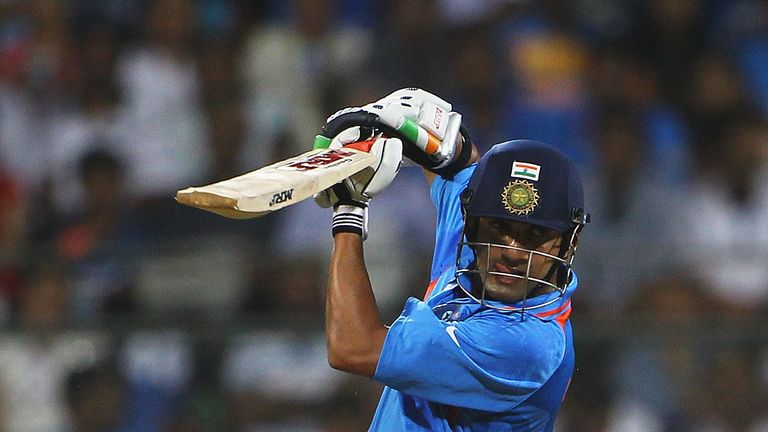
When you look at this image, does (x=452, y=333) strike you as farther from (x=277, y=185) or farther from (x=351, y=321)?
(x=277, y=185)

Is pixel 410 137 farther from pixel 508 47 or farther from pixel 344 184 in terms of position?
pixel 508 47

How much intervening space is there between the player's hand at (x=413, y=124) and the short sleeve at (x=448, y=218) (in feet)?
0.28

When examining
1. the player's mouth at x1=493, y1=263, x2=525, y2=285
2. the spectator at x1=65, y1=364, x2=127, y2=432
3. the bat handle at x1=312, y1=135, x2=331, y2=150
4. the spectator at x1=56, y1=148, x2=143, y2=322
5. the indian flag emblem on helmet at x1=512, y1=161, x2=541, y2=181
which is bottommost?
the spectator at x1=65, y1=364, x2=127, y2=432

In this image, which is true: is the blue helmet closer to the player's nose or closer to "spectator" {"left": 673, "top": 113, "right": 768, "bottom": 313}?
the player's nose

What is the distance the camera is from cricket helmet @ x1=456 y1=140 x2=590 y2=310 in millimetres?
3031

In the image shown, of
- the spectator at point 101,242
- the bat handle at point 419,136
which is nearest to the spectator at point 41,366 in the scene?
the spectator at point 101,242

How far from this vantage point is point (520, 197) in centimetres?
303

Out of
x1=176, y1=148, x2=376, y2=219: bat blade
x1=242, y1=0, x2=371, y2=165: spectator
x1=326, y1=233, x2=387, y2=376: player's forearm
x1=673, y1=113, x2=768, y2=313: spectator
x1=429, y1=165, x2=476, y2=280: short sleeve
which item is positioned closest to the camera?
x1=176, y1=148, x2=376, y2=219: bat blade

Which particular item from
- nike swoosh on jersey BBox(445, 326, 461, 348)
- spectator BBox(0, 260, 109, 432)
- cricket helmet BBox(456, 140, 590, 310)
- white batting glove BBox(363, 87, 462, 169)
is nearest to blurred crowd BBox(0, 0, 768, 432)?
spectator BBox(0, 260, 109, 432)

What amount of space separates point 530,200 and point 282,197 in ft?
2.01

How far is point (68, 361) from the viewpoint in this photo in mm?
6020

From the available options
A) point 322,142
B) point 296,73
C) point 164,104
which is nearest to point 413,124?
point 322,142

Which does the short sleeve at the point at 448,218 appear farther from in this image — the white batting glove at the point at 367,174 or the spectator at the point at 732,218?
the spectator at the point at 732,218

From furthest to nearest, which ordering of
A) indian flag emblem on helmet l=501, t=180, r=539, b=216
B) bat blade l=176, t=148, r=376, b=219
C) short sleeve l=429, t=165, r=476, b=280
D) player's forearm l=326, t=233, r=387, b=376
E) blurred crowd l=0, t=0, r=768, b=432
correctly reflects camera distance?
blurred crowd l=0, t=0, r=768, b=432, short sleeve l=429, t=165, r=476, b=280, indian flag emblem on helmet l=501, t=180, r=539, b=216, player's forearm l=326, t=233, r=387, b=376, bat blade l=176, t=148, r=376, b=219
